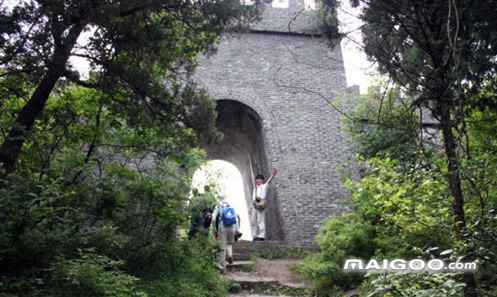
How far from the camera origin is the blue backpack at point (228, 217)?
7156mm

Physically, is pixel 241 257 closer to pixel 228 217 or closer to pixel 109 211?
pixel 228 217

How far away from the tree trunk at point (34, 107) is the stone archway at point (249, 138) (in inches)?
251

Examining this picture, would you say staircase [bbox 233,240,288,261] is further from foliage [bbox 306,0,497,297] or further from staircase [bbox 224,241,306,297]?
foliage [bbox 306,0,497,297]

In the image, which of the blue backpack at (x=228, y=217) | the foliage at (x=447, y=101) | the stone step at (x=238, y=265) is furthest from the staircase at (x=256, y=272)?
the foliage at (x=447, y=101)

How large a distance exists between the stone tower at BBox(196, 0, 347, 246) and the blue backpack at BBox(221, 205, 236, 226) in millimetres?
2362

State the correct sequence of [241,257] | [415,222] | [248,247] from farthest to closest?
[248,247] < [241,257] < [415,222]

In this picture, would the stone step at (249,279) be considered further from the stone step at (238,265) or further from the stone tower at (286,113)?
the stone tower at (286,113)

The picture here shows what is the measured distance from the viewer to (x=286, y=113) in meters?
11.0

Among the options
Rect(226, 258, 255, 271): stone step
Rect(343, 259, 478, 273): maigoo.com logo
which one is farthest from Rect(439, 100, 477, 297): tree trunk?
Rect(226, 258, 255, 271): stone step

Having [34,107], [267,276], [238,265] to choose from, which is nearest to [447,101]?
[34,107]

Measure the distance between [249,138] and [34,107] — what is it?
843 centimetres

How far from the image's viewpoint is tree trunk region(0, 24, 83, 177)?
4.32 m

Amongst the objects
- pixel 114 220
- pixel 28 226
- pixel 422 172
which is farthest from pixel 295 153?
pixel 28 226

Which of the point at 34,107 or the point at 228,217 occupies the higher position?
the point at 34,107
